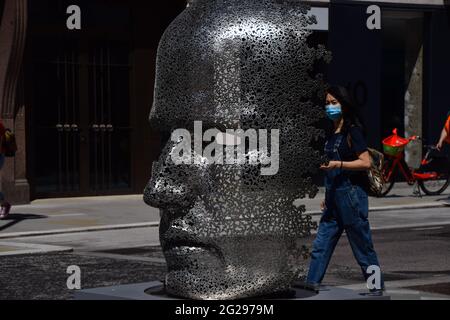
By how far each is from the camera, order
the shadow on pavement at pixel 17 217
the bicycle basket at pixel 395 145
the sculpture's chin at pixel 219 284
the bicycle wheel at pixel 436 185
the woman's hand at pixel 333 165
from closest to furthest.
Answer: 1. the sculpture's chin at pixel 219 284
2. the woman's hand at pixel 333 165
3. the shadow on pavement at pixel 17 217
4. the bicycle basket at pixel 395 145
5. the bicycle wheel at pixel 436 185

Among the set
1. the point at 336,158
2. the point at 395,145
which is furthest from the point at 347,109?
the point at 395,145

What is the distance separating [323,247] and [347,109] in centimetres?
110

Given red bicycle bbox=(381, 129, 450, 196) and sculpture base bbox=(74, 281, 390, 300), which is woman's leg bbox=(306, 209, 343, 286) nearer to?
sculpture base bbox=(74, 281, 390, 300)

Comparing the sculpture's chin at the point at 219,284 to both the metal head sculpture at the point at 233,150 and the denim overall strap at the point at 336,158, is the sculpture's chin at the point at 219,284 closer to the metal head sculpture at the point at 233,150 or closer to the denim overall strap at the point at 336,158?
the metal head sculpture at the point at 233,150

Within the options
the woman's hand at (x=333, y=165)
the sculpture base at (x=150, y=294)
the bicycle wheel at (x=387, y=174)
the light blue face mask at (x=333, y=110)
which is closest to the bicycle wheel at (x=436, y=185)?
the bicycle wheel at (x=387, y=174)

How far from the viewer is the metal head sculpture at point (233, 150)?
6461mm

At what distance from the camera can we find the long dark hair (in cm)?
860

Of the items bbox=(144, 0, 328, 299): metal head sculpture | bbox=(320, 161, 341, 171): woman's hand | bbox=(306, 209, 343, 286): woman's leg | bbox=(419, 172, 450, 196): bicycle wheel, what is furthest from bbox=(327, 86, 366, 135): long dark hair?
bbox=(419, 172, 450, 196): bicycle wheel

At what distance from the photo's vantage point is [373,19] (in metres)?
24.3

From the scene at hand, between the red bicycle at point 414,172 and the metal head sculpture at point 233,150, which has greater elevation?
the metal head sculpture at point 233,150

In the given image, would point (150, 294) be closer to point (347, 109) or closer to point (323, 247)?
point (323, 247)

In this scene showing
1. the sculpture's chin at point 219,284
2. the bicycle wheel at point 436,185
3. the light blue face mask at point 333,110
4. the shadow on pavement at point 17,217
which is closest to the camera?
the sculpture's chin at point 219,284

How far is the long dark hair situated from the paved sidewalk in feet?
25.7

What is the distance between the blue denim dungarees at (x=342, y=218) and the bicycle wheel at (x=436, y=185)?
13217mm
